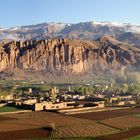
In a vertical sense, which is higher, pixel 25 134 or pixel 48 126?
pixel 48 126

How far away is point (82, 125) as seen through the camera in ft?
238

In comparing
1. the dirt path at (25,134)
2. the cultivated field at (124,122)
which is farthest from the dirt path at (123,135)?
the dirt path at (25,134)

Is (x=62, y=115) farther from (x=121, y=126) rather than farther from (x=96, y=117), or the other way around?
(x=121, y=126)

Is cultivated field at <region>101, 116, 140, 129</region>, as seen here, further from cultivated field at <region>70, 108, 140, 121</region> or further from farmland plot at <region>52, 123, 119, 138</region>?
cultivated field at <region>70, 108, 140, 121</region>

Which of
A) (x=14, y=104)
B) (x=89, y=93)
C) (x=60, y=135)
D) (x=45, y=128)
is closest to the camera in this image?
(x=60, y=135)

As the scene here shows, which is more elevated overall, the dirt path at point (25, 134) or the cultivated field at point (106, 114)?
the cultivated field at point (106, 114)

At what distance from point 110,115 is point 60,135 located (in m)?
26.6

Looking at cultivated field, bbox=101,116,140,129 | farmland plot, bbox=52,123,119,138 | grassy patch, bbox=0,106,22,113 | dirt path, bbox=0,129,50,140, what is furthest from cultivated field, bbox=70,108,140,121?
dirt path, bbox=0,129,50,140

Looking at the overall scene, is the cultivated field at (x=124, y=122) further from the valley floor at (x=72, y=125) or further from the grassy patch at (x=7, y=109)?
the grassy patch at (x=7, y=109)

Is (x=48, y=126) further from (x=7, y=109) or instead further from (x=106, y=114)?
(x=7, y=109)

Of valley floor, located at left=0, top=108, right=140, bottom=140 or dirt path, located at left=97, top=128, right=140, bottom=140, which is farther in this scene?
valley floor, located at left=0, top=108, right=140, bottom=140

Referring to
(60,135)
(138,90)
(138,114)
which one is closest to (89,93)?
(138,90)

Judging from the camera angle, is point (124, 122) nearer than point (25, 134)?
No

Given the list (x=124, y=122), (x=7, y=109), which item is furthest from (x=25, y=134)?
(x=7, y=109)
